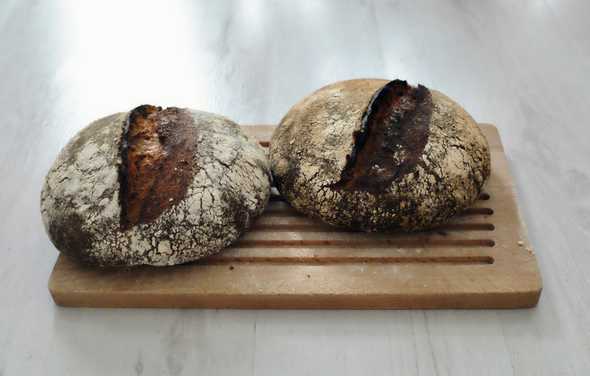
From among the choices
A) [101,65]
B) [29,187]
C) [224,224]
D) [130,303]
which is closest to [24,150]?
[29,187]

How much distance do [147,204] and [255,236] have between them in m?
0.30

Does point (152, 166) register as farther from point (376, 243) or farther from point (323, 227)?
point (376, 243)

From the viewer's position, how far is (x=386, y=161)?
140cm

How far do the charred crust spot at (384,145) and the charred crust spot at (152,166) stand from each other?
0.37 m

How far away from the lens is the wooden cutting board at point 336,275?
1396 mm

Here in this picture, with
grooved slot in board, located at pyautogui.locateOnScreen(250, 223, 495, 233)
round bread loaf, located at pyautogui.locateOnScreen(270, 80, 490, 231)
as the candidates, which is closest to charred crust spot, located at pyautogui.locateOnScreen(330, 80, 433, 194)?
round bread loaf, located at pyautogui.locateOnScreen(270, 80, 490, 231)

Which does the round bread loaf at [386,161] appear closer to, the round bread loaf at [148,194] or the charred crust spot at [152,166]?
the round bread loaf at [148,194]

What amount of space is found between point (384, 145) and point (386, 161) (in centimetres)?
4

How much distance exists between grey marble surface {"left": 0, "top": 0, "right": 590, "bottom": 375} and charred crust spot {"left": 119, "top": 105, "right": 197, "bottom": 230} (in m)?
0.29

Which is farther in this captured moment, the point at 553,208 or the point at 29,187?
the point at 29,187

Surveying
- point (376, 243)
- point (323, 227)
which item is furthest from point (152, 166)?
point (376, 243)

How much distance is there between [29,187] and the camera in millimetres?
1846

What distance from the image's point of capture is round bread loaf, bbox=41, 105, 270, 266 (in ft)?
4.41

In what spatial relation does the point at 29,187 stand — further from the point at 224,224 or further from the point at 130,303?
the point at 224,224
